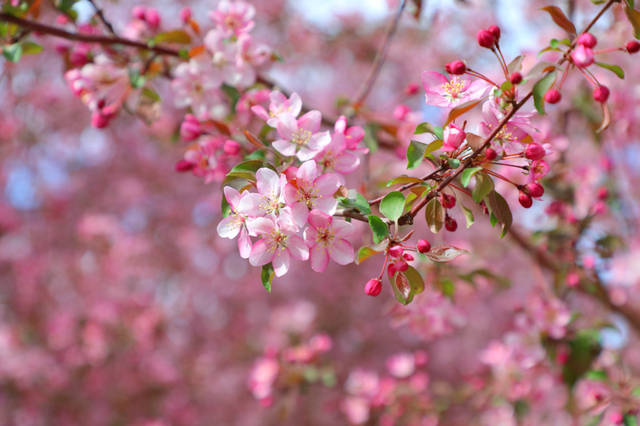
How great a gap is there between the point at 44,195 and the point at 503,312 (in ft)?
16.1

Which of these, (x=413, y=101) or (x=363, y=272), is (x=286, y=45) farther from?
(x=363, y=272)

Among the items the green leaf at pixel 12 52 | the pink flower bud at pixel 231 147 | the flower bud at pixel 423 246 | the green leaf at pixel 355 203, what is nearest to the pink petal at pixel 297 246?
the green leaf at pixel 355 203

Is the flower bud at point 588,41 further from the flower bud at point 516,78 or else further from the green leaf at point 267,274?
the green leaf at point 267,274

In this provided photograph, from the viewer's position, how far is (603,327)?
64.1 inches

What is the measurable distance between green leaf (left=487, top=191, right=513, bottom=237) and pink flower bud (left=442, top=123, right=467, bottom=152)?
11 cm

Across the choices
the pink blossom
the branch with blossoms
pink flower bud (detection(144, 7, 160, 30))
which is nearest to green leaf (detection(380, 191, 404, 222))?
the branch with blossoms

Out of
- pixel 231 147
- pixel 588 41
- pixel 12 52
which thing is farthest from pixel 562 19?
pixel 12 52

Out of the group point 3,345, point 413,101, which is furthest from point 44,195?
point 413,101

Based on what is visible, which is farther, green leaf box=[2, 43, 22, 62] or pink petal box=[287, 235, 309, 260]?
green leaf box=[2, 43, 22, 62]

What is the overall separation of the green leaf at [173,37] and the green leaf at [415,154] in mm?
882

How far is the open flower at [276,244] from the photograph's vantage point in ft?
2.82

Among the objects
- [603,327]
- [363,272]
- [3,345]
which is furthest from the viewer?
[363,272]

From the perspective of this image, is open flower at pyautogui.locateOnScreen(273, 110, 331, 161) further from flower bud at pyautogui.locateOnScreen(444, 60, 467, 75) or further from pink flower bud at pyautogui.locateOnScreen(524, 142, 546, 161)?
pink flower bud at pyautogui.locateOnScreen(524, 142, 546, 161)

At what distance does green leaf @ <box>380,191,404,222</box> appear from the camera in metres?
0.84
